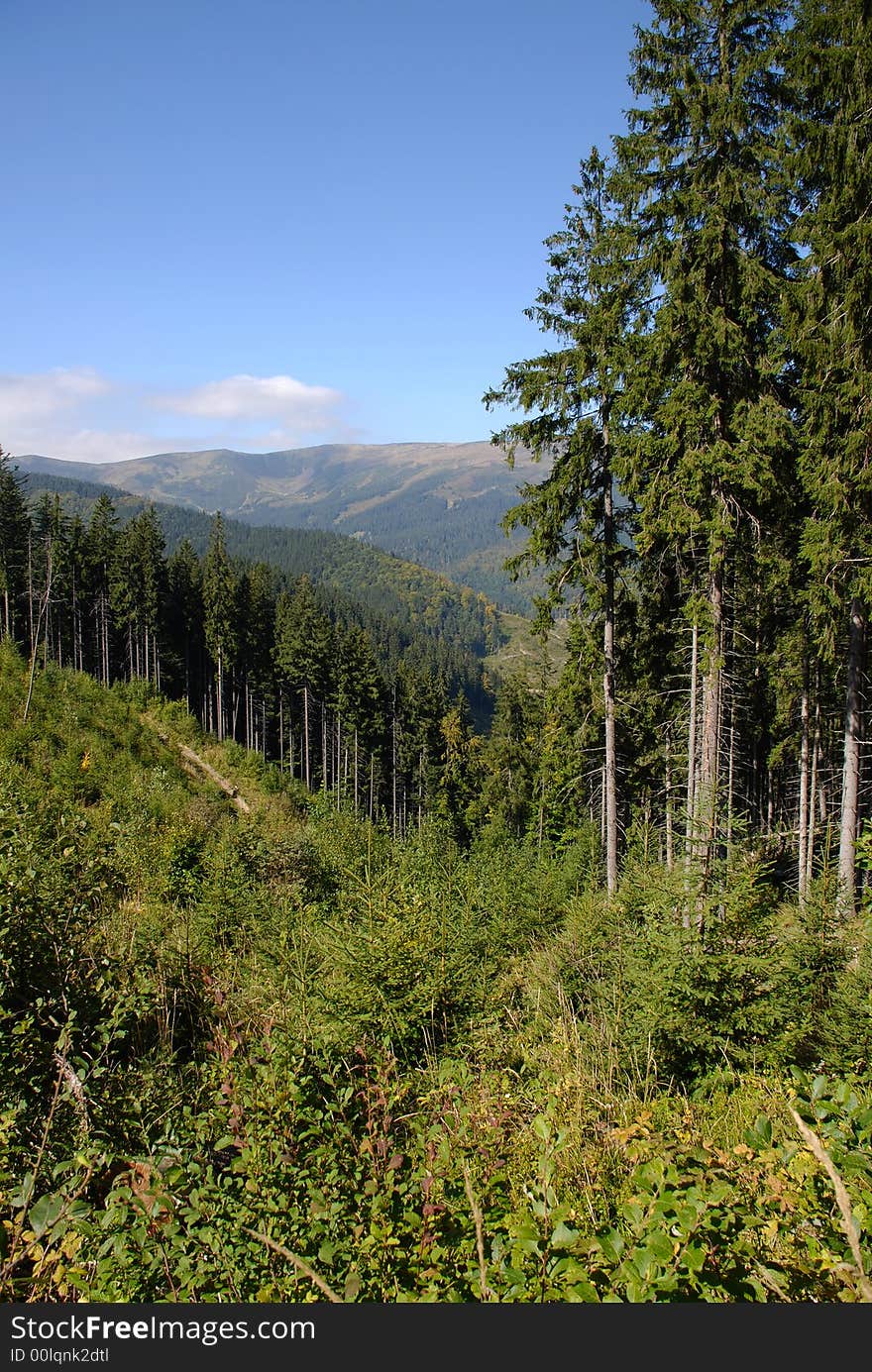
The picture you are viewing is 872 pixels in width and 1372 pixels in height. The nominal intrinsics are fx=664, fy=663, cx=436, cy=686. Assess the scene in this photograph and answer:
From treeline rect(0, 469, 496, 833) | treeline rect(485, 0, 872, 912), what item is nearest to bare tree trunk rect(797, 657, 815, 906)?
treeline rect(485, 0, 872, 912)

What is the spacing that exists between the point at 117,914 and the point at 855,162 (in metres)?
15.7

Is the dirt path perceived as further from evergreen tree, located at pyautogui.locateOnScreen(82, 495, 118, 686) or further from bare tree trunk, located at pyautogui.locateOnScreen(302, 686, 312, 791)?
evergreen tree, located at pyautogui.locateOnScreen(82, 495, 118, 686)

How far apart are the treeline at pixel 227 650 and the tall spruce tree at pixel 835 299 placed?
39936 mm

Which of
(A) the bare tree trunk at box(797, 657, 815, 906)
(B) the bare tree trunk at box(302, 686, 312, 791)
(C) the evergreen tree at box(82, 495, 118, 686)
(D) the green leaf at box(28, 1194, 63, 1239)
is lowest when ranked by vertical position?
(B) the bare tree trunk at box(302, 686, 312, 791)

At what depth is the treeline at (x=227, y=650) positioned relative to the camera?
51.6 meters

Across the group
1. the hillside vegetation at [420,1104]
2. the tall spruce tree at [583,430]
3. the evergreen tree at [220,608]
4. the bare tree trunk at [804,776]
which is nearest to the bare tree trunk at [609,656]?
the tall spruce tree at [583,430]

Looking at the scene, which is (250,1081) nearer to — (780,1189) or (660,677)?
(780,1189)

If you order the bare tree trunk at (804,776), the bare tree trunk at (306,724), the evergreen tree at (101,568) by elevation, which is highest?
the evergreen tree at (101,568)

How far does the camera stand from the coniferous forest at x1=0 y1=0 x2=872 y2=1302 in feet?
9.02

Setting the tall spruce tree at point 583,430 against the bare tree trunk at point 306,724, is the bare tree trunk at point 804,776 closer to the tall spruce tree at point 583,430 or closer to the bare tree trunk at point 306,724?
the tall spruce tree at point 583,430

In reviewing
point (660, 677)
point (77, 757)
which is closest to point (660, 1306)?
point (660, 677)

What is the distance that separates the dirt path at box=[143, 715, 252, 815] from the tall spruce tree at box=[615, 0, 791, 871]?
28649 millimetres

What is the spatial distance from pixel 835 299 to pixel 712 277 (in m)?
1.93

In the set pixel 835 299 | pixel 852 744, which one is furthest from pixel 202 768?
pixel 835 299
